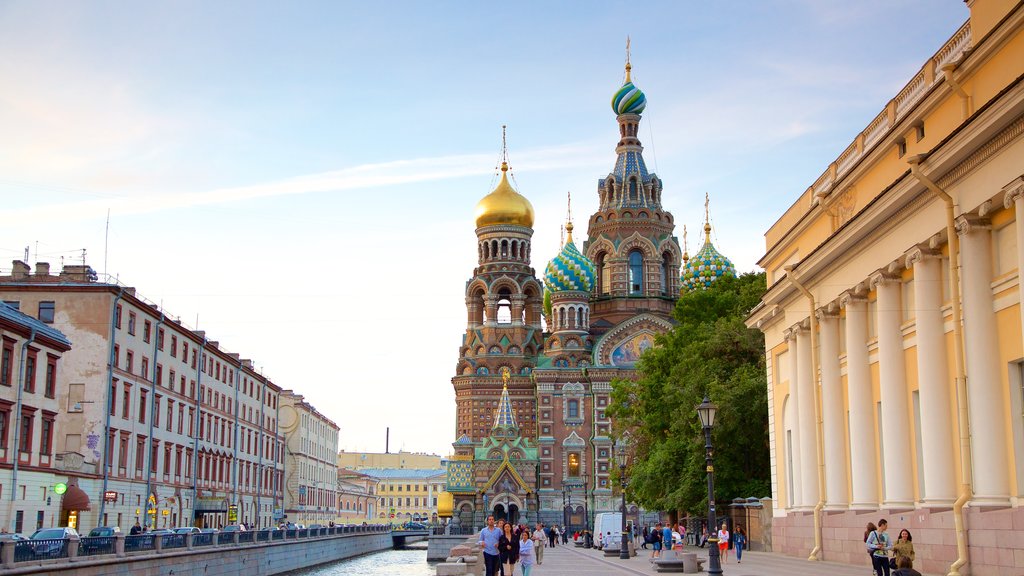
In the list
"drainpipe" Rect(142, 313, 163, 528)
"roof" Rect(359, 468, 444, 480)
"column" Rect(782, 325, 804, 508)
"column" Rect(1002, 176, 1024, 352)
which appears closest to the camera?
"column" Rect(1002, 176, 1024, 352)

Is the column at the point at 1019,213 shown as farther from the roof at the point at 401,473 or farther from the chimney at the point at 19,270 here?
the roof at the point at 401,473

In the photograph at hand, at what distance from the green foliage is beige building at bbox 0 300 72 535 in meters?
23.5

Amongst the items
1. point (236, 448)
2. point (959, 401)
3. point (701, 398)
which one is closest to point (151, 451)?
point (236, 448)

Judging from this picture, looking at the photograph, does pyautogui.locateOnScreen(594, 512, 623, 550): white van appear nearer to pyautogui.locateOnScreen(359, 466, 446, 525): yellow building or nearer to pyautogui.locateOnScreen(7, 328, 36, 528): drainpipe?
pyautogui.locateOnScreen(7, 328, 36, 528): drainpipe

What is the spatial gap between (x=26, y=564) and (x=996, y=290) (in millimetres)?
22137

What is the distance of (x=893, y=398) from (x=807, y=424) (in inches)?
262

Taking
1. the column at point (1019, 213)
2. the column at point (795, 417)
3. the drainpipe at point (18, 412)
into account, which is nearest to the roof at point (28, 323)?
the drainpipe at point (18, 412)

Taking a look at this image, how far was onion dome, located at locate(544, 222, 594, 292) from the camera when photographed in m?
102

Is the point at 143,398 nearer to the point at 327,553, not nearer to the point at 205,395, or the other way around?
the point at 205,395

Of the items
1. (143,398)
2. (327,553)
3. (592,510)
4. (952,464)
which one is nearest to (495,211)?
(592,510)

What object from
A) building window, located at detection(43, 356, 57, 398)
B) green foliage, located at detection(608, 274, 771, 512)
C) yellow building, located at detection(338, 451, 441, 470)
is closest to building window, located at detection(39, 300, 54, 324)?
building window, located at detection(43, 356, 57, 398)

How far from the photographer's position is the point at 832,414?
95.1 feet

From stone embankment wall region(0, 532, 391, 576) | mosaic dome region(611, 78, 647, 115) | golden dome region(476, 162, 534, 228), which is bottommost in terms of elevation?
stone embankment wall region(0, 532, 391, 576)

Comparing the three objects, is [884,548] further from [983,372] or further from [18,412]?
[18,412]
